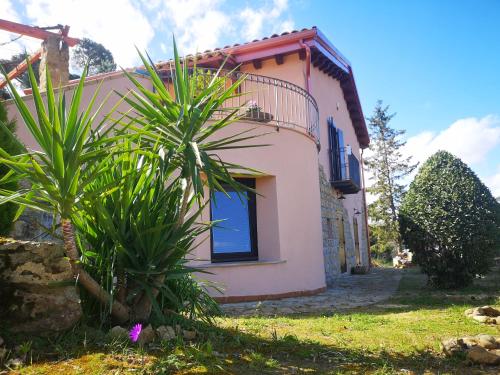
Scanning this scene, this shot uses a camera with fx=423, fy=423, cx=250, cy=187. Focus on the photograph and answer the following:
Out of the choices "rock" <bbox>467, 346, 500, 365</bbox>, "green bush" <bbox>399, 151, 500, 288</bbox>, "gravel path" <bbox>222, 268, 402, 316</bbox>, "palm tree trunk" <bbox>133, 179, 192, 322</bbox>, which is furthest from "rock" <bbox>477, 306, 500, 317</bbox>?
"palm tree trunk" <bbox>133, 179, 192, 322</bbox>

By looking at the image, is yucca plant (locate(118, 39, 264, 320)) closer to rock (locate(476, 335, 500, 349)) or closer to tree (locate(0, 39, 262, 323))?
tree (locate(0, 39, 262, 323))

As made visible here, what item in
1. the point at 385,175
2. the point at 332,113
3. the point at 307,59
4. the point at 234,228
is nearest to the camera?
the point at 234,228

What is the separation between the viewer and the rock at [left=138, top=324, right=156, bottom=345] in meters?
3.07

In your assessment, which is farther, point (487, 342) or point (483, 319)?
point (483, 319)

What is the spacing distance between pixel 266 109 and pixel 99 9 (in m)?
4.20

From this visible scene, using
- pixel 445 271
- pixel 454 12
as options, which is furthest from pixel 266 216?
pixel 454 12

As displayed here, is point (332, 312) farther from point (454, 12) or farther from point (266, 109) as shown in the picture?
point (454, 12)

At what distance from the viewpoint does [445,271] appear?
7.73 metres

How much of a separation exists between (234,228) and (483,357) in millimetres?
5110

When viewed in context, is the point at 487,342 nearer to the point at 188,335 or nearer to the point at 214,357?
the point at 214,357

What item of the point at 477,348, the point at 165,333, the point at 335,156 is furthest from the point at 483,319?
the point at 335,156

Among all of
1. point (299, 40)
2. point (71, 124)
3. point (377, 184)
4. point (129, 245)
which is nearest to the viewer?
point (71, 124)

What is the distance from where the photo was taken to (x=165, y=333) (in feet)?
10.6

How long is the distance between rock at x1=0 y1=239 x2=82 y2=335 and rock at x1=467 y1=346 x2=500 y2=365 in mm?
2943
